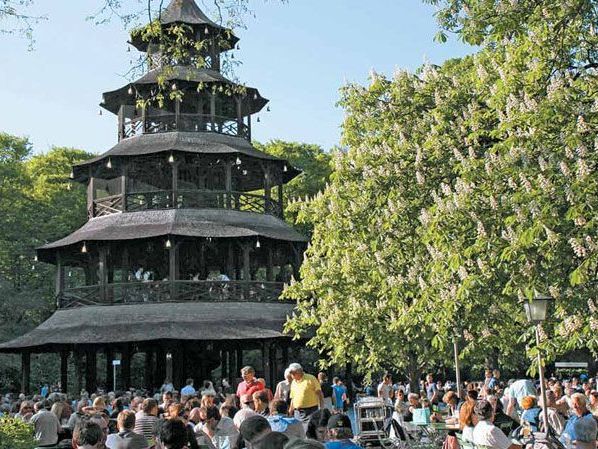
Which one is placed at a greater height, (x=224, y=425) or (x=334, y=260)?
(x=334, y=260)

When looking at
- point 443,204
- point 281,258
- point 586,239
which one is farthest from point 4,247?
point 586,239

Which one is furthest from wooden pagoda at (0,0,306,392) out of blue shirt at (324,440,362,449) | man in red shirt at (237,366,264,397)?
blue shirt at (324,440,362,449)

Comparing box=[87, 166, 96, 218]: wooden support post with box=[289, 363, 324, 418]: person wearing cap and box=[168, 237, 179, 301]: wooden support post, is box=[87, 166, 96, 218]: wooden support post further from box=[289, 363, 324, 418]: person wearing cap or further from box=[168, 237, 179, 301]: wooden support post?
box=[289, 363, 324, 418]: person wearing cap

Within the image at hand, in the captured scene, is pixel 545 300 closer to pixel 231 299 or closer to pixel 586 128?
pixel 586 128

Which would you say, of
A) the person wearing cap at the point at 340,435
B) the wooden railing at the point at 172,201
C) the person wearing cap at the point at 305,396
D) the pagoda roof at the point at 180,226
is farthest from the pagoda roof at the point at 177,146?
the person wearing cap at the point at 340,435

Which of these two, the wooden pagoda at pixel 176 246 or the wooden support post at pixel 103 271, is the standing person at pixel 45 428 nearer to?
the wooden pagoda at pixel 176 246

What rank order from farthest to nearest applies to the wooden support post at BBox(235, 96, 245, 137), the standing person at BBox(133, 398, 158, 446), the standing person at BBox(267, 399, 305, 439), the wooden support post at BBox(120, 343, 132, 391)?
the wooden support post at BBox(235, 96, 245, 137) < the wooden support post at BBox(120, 343, 132, 391) < the standing person at BBox(133, 398, 158, 446) < the standing person at BBox(267, 399, 305, 439)

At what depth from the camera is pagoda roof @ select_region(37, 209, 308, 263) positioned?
35.4 metres

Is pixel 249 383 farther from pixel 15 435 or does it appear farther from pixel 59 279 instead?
pixel 59 279

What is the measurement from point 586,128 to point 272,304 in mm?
24023

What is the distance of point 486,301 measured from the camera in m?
15.9

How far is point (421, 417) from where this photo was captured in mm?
16984

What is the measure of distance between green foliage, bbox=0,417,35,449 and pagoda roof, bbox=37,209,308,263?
60.3ft

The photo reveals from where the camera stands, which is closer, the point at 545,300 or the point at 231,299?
the point at 545,300
